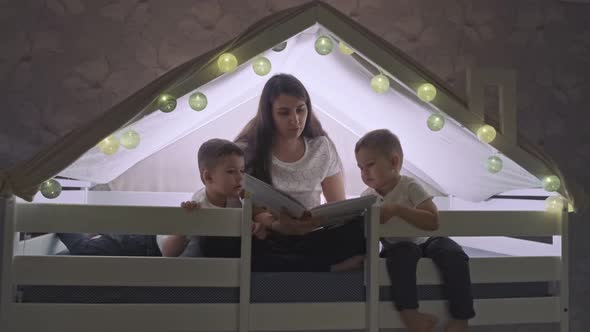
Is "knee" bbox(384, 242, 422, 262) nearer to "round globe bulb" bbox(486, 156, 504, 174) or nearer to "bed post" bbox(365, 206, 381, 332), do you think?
"bed post" bbox(365, 206, 381, 332)

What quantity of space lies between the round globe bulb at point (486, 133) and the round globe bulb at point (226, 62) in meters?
0.81

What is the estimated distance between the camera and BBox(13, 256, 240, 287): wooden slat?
5.17 ft

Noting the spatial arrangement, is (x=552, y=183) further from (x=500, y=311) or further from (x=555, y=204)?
(x=500, y=311)

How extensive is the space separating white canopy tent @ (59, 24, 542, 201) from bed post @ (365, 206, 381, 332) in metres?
0.51

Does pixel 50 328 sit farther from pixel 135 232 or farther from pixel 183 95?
pixel 183 95

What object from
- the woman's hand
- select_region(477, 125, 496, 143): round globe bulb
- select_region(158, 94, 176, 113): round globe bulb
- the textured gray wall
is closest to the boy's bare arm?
the woman's hand

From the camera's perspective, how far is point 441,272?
5.66 ft

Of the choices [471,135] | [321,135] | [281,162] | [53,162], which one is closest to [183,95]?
[53,162]

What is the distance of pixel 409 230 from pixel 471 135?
1.62ft

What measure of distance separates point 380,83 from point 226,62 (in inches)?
20.6

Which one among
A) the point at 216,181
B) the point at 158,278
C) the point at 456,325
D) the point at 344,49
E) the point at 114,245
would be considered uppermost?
the point at 344,49

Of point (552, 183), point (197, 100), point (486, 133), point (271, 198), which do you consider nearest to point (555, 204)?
point (552, 183)

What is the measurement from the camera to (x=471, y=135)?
2.01 m

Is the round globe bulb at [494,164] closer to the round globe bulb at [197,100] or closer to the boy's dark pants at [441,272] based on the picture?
the boy's dark pants at [441,272]
